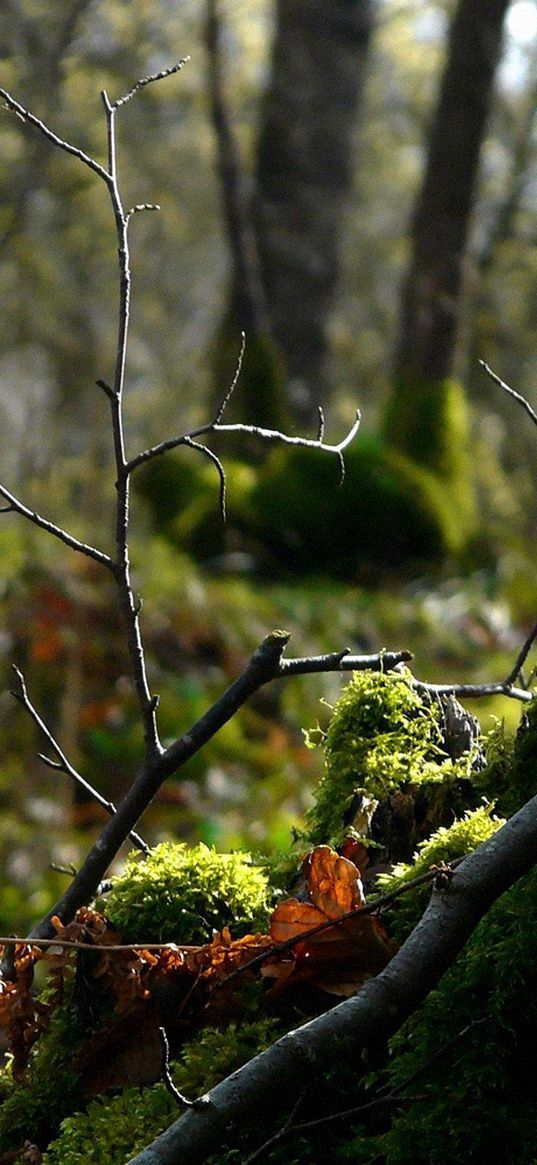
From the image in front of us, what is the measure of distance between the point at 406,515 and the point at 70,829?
419 cm

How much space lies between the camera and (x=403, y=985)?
143 centimetres

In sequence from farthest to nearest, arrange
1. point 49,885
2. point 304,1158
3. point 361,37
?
1. point 361,37
2. point 49,885
3. point 304,1158

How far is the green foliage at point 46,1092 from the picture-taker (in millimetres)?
1848

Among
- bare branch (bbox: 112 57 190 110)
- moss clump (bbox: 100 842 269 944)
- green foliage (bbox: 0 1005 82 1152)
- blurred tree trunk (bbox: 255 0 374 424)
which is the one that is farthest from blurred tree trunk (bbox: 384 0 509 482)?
green foliage (bbox: 0 1005 82 1152)

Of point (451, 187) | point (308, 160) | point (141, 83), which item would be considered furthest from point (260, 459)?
point (141, 83)

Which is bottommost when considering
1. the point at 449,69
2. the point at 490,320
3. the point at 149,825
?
the point at 149,825

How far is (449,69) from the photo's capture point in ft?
39.0

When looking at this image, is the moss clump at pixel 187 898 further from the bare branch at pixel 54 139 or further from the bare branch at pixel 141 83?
the bare branch at pixel 141 83

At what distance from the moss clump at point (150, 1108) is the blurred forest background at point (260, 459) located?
1.69 m

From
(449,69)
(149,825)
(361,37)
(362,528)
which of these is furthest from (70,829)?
(361,37)

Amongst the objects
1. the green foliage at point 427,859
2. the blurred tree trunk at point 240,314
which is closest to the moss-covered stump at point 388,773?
the green foliage at point 427,859

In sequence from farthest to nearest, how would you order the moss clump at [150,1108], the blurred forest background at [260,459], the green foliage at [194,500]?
the green foliage at [194,500]
the blurred forest background at [260,459]
the moss clump at [150,1108]

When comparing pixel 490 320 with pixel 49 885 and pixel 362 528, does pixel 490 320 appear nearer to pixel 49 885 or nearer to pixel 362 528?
pixel 362 528

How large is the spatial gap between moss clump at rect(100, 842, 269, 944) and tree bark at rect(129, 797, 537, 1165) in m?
0.44
